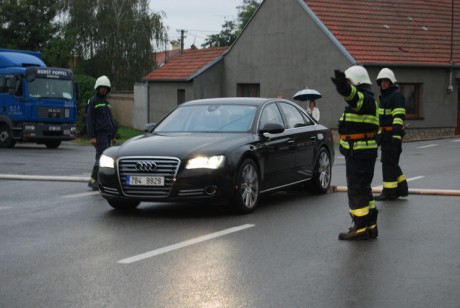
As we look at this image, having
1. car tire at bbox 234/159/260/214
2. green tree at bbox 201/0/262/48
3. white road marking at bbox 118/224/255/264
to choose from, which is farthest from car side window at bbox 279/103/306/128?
green tree at bbox 201/0/262/48

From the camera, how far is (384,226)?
9.59 m

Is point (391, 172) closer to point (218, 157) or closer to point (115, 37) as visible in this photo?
point (218, 157)

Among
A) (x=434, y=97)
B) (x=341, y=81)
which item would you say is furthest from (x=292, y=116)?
(x=434, y=97)

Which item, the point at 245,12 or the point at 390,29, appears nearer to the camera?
the point at 390,29

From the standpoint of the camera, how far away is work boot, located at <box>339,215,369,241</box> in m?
8.60

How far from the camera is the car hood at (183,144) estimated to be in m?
10.2

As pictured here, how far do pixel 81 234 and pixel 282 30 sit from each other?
98.3ft

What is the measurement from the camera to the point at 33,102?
94.0 ft

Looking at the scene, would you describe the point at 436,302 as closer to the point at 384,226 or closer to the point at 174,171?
the point at 384,226

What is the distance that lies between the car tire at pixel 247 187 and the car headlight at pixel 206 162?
31 cm

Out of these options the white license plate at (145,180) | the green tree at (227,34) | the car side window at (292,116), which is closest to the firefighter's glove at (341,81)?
the white license plate at (145,180)

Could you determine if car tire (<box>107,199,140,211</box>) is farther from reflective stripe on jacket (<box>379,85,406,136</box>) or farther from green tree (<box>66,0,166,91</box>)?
green tree (<box>66,0,166,91</box>)

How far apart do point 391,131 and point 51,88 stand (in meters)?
19.4

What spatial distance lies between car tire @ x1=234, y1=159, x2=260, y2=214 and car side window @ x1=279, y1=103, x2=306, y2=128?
5.61 ft
